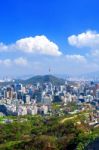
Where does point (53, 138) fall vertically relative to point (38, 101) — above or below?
below

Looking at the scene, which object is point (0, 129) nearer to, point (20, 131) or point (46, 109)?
point (20, 131)

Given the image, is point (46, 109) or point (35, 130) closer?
point (35, 130)

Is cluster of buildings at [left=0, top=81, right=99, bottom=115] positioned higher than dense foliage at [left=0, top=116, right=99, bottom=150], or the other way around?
cluster of buildings at [left=0, top=81, right=99, bottom=115]

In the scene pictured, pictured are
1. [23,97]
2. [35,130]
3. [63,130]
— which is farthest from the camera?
[23,97]

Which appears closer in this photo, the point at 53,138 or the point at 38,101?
the point at 53,138

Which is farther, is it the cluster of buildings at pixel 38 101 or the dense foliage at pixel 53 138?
the cluster of buildings at pixel 38 101

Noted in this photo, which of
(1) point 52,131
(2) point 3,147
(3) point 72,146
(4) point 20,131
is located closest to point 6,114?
(4) point 20,131

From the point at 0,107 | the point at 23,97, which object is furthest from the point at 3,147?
the point at 23,97

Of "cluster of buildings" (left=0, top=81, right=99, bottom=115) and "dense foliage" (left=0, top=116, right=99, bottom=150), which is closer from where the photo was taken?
"dense foliage" (left=0, top=116, right=99, bottom=150)

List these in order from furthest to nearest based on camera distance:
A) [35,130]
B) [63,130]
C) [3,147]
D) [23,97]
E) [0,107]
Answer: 1. [23,97]
2. [0,107]
3. [35,130]
4. [63,130]
5. [3,147]

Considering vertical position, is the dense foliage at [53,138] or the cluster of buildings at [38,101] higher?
the cluster of buildings at [38,101]
